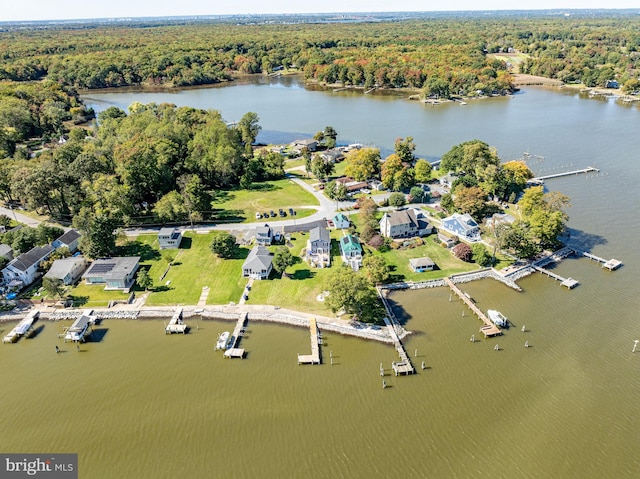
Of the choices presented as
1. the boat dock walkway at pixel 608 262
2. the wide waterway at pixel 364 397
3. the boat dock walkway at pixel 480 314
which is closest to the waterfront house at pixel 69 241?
the wide waterway at pixel 364 397

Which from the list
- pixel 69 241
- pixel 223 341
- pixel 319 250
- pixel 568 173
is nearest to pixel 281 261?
pixel 319 250

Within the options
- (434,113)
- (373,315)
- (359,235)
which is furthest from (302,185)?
(434,113)

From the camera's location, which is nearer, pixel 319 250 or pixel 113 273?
pixel 113 273

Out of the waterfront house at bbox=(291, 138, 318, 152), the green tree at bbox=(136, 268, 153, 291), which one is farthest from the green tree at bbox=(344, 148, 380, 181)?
the green tree at bbox=(136, 268, 153, 291)

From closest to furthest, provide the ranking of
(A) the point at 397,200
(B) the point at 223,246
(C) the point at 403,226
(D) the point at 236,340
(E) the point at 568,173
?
(D) the point at 236,340, (B) the point at 223,246, (C) the point at 403,226, (A) the point at 397,200, (E) the point at 568,173

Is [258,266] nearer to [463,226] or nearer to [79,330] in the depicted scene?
[79,330]

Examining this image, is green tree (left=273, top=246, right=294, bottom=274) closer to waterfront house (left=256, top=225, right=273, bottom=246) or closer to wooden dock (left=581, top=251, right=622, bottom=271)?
waterfront house (left=256, top=225, right=273, bottom=246)
